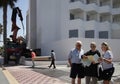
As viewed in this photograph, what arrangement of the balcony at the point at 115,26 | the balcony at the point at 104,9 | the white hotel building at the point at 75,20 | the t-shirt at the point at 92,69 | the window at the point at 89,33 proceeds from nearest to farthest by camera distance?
the t-shirt at the point at 92,69, the white hotel building at the point at 75,20, the window at the point at 89,33, the balcony at the point at 115,26, the balcony at the point at 104,9

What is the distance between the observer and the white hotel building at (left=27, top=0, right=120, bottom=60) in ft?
181

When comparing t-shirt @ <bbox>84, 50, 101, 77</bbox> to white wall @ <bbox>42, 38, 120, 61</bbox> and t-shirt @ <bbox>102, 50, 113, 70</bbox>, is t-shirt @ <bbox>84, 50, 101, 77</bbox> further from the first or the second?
white wall @ <bbox>42, 38, 120, 61</bbox>

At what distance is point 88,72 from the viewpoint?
12.7m

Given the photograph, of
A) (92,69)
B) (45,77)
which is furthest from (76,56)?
(45,77)

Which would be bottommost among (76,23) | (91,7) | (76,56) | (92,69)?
(92,69)

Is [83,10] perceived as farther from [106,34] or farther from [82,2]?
[106,34]

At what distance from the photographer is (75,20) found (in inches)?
2152

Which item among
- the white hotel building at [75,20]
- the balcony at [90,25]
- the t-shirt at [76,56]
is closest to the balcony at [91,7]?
the white hotel building at [75,20]

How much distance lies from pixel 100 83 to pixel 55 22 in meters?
40.8

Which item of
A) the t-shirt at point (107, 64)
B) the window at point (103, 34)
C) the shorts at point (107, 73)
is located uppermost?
the window at point (103, 34)

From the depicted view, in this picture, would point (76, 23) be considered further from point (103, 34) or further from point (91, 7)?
point (103, 34)

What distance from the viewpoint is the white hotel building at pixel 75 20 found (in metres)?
55.1

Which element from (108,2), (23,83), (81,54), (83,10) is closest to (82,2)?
(83,10)

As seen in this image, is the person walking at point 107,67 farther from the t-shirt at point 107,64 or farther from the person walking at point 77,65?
the person walking at point 77,65
